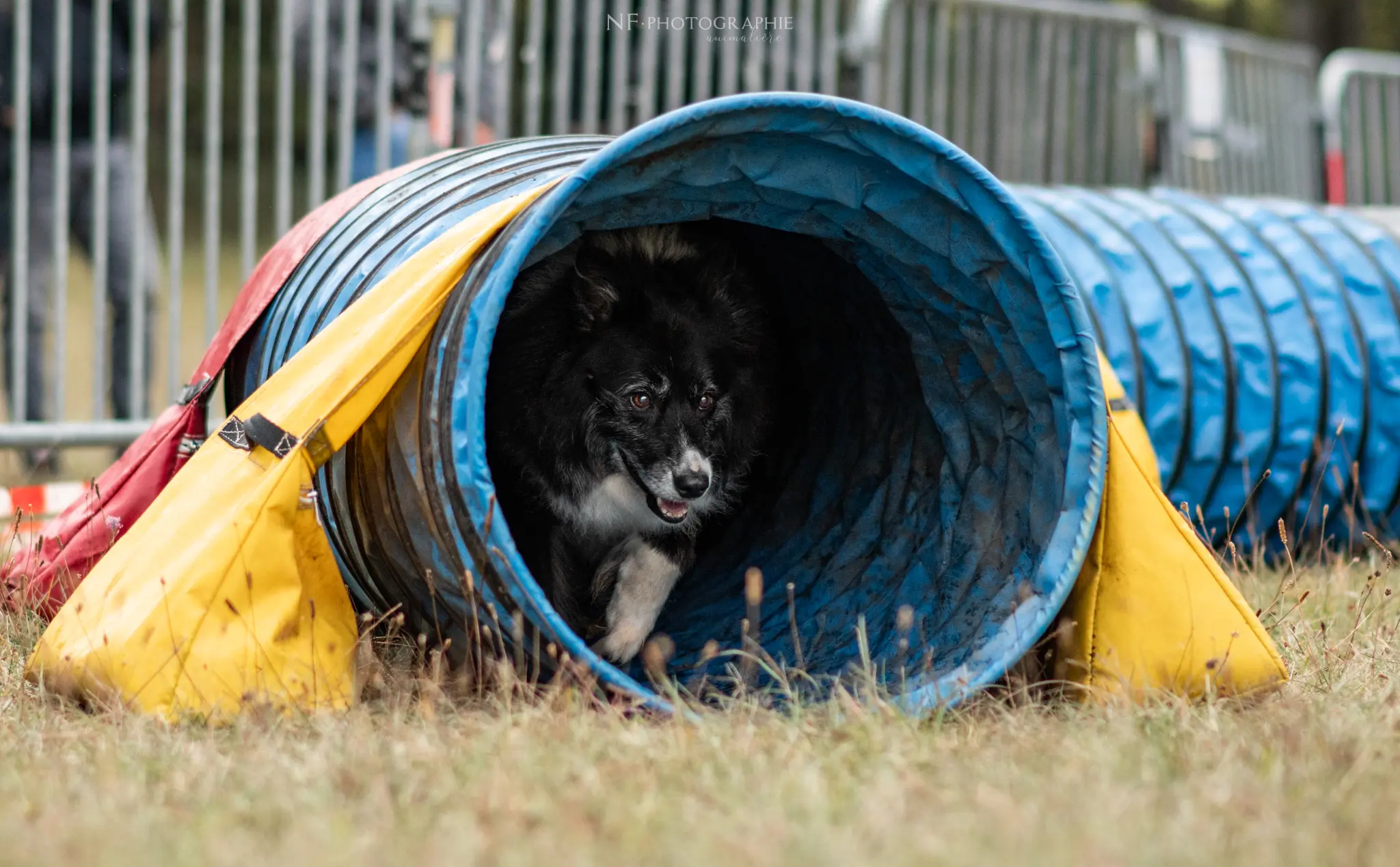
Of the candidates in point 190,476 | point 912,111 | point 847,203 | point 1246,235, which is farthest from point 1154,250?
point 190,476

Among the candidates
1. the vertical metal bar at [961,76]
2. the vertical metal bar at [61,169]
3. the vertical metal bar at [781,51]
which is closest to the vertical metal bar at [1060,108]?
the vertical metal bar at [961,76]

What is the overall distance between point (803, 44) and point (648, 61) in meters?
0.99

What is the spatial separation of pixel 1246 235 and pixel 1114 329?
3.29ft

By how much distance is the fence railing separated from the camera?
6539 mm

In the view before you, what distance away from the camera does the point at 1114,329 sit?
17.8ft

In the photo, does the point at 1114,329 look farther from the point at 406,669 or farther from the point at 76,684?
the point at 76,684

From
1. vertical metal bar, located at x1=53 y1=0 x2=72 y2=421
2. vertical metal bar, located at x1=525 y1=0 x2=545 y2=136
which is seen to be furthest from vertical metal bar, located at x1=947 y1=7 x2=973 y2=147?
vertical metal bar, located at x1=53 y1=0 x2=72 y2=421

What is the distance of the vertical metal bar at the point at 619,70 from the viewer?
24.8ft

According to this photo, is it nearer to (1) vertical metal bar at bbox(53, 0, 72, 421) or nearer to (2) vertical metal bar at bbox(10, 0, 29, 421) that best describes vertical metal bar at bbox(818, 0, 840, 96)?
(2) vertical metal bar at bbox(10, 0, 29, 421)

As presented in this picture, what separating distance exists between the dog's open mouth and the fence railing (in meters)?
3.11

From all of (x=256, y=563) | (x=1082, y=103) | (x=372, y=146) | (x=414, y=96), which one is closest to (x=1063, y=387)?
(x=256, y=563)

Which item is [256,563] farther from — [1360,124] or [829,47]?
[1360,124]

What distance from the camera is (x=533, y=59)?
7.30m

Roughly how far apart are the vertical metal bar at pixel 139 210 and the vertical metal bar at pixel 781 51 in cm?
321
